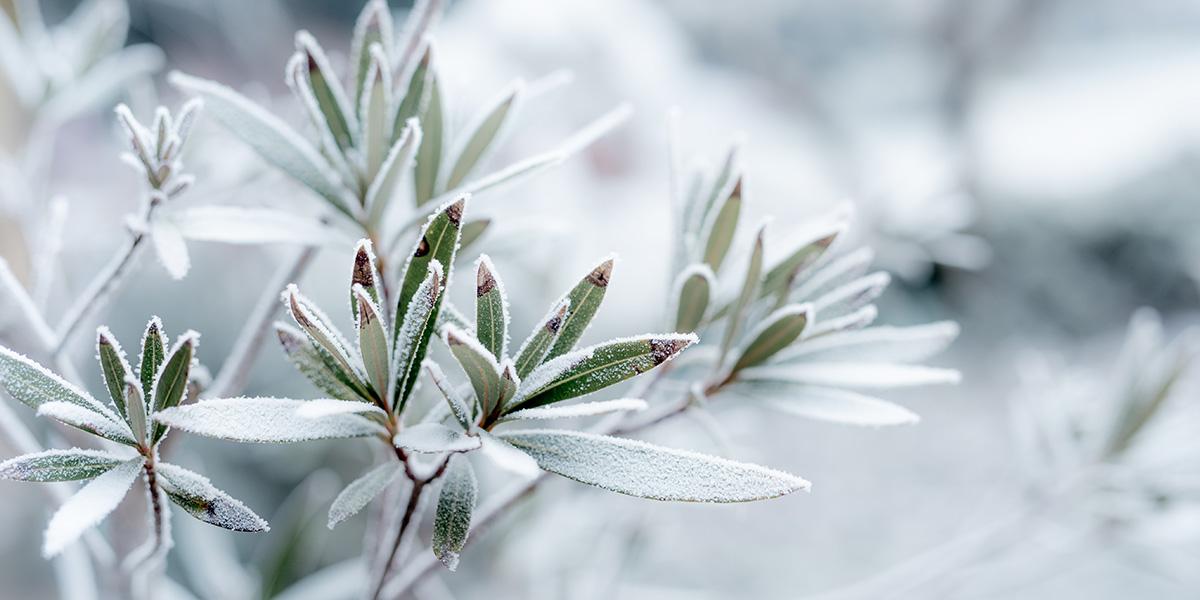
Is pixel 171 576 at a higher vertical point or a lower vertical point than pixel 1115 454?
lower

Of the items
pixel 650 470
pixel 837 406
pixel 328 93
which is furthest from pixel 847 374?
pixel 328 93

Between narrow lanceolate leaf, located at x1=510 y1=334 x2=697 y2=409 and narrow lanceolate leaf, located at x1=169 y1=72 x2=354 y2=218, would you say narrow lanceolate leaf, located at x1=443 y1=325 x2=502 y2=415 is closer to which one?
narrow lanceolate leaf, located at x1=510 y1=334 x2=697 y2=409

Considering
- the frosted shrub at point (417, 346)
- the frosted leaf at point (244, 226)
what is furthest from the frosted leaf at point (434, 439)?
the frosted leaf at point (244, 226)

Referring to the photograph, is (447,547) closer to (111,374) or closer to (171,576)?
(111,374)

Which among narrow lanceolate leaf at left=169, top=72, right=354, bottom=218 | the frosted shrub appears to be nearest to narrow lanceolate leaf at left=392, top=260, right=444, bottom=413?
the frosted shrub

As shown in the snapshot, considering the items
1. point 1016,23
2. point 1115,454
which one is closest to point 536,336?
point 1115,454
